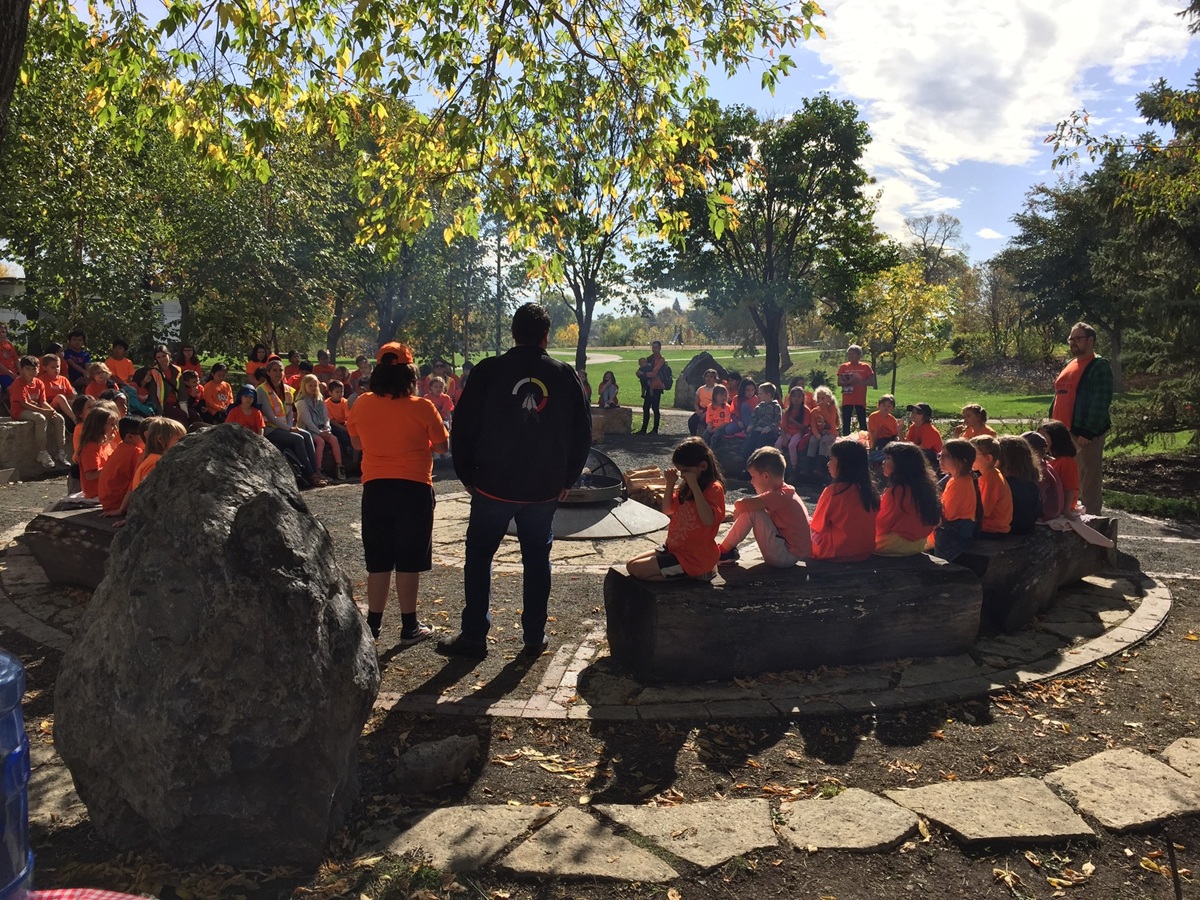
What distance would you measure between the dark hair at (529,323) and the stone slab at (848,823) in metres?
2.79

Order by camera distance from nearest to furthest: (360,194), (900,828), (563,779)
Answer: (900,828)
(563,779)
(360,194)

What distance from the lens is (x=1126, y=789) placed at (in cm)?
377

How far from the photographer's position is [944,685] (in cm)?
488

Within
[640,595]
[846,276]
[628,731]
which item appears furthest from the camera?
[846,276]

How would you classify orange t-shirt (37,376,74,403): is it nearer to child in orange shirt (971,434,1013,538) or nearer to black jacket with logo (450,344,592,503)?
black jacket with logo (450,344,592,503)

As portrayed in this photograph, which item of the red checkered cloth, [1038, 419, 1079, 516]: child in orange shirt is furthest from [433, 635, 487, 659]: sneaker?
[1038, 419, 1079, 516]: child in orange shirt

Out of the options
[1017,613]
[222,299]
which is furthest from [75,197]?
[1017,613]

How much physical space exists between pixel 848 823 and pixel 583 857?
1.08m

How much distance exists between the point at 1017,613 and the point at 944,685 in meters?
1.34

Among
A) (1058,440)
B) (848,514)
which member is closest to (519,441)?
(848,514)

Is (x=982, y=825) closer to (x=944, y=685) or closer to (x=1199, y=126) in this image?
(x=944, y=685)

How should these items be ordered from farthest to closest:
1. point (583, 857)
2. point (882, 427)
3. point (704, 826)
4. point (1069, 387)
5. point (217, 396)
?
1. point (217, 396)
2. point (882, 427)
3. point (1069, 387)
4. point (704, 826)
5. point (583, 857)

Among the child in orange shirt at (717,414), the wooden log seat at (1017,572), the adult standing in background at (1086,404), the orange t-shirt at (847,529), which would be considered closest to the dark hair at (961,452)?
the wooden log seat at (1017,572)

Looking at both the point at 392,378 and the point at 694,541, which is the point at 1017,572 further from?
the point at 392,378
